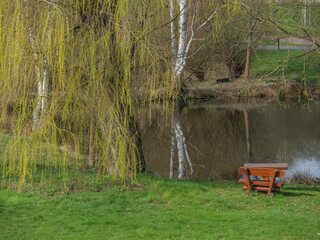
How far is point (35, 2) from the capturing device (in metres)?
7.21

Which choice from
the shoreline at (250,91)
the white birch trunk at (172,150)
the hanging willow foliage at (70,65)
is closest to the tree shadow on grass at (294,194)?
the hanging willow foliage at (70,65)

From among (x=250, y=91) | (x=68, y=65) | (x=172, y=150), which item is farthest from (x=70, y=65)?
(x=250, y=91)

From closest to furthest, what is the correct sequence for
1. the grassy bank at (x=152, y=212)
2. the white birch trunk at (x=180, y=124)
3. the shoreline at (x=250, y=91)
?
1. the grassy bank at (x=152, y=212)
2. the white birch trunk at (x=180, y=124)
3. the shoreline at (x=250, y=91)

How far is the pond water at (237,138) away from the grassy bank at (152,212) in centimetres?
267

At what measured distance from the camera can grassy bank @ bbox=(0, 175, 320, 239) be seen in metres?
5.99

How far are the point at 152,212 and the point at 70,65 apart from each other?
2782 mm

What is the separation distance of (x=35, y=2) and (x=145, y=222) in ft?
12.7

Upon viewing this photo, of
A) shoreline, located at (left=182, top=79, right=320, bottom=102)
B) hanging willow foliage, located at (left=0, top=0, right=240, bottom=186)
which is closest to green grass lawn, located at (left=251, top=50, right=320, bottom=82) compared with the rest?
shoreline, located at (left=182, top=79, right=320, bottom=102)

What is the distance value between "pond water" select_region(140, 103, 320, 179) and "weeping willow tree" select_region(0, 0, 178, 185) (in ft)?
10.6

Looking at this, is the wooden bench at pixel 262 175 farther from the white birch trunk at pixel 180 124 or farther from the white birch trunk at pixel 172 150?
the white birch trunk at pixel 172 150

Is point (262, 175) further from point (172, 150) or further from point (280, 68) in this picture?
point (280, 68)

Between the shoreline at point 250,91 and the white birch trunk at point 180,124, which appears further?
the shoreline at point 250,91

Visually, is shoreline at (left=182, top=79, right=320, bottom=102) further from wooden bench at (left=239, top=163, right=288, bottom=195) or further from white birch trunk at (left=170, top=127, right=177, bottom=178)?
wooden bench at (left=239, top=163, right=288, bottom=195)

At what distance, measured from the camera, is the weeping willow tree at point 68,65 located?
265 inches
